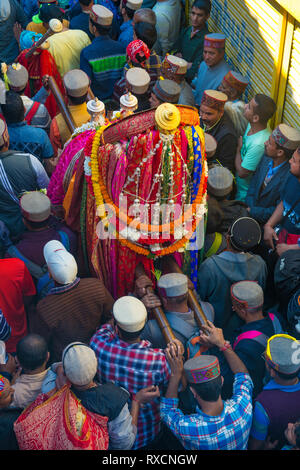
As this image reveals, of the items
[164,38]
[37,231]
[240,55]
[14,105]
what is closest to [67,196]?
[37,231]

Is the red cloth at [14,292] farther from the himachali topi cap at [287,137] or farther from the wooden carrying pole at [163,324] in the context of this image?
the himachali topi cap at [287,137]

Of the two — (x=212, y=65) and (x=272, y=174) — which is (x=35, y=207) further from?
(x=212, y=65)

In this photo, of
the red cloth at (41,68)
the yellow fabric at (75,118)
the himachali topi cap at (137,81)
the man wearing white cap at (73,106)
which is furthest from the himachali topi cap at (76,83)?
the red cloth at (41,68)

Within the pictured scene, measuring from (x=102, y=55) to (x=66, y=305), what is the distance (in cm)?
369

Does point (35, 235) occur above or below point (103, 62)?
below

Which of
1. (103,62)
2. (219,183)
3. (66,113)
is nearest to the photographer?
(219,183)

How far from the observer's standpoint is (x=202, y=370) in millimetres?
2852

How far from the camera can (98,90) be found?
20.4ft

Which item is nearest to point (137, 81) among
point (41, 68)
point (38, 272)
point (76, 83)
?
point (76, 83)

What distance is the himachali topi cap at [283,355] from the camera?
291cm

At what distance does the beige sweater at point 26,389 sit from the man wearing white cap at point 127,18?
484cm

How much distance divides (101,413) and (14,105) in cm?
292

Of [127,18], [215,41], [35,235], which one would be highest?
[215,41]

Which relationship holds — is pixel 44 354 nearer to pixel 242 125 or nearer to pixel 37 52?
pixel 242 125
